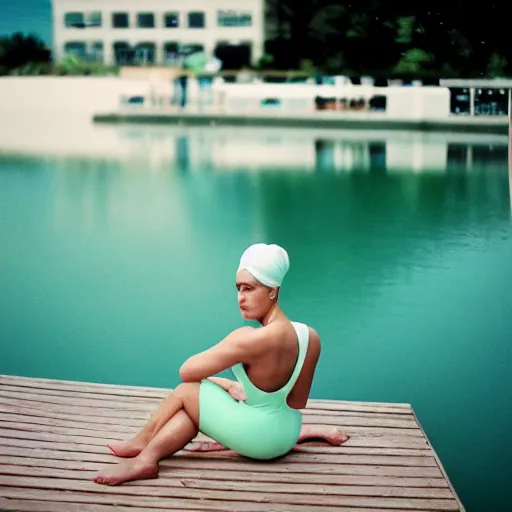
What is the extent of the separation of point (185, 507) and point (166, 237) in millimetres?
6368

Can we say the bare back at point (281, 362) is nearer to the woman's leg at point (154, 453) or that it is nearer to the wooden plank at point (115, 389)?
the woman's leg at point (154, 453)

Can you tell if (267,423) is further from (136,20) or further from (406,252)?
(136,20)

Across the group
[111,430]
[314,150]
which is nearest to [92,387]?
[111,430]

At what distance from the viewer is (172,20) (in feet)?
59.9

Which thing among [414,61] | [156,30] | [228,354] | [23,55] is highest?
[156,30]

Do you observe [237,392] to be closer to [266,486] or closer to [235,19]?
[266,486]

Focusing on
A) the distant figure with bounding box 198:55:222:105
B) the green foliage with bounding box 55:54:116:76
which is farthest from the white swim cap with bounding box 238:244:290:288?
the distant figure with bounding box 198:55:222:105

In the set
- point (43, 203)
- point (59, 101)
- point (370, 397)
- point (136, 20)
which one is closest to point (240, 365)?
point (370, 397)

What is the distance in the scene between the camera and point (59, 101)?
834 inches

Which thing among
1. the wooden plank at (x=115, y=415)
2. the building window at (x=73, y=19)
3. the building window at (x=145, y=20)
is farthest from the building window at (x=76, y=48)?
the wooden plank at (x=115, y=415)

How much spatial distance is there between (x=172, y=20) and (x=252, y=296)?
54.2 feet

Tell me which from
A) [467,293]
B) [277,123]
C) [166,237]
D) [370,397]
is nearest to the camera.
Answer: [370,397]

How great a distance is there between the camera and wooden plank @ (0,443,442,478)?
8.18 feet

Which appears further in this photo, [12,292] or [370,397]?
[12,292]
